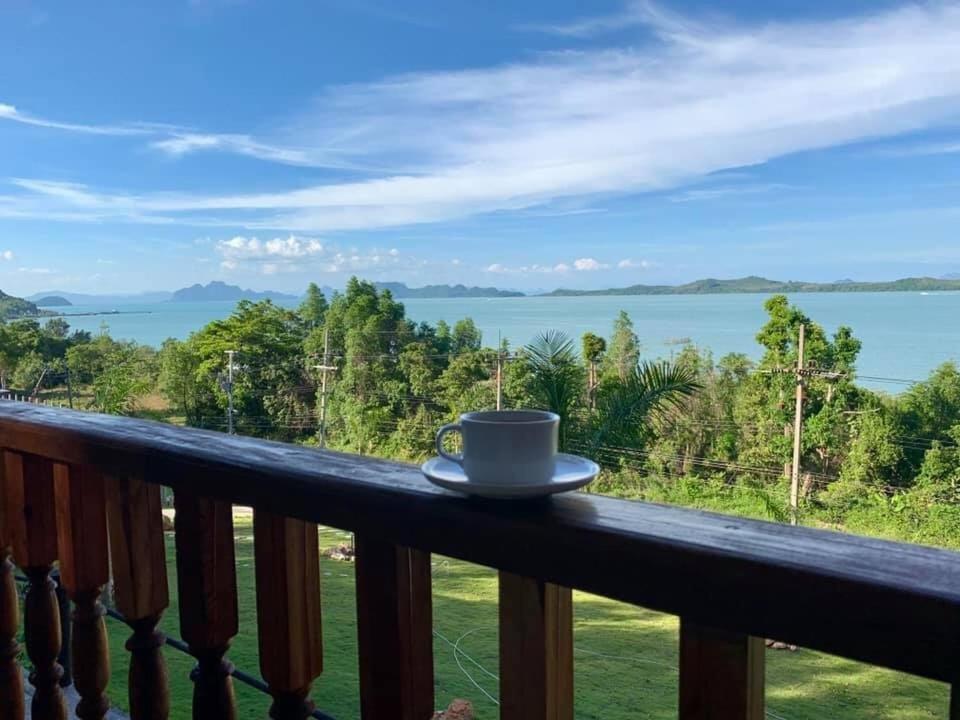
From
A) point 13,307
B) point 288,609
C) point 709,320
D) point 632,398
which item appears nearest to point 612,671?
point 632,398

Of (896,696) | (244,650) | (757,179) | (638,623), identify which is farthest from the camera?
(757,179)

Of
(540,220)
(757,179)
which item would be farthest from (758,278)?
(540,220)

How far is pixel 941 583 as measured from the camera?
0.35m

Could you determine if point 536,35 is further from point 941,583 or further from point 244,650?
point 941,583

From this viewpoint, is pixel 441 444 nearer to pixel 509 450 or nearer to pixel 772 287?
pixel 509 450

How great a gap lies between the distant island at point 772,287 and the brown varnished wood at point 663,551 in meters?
17.9

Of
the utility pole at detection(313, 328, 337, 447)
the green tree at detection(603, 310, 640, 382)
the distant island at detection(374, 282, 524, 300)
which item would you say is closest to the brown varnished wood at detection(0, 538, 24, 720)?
the green tree at detection(603, 310, 640, 382)

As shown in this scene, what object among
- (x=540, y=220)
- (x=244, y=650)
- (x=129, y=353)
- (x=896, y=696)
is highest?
(x=540, y=220)

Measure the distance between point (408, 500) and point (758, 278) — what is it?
24.8 meters

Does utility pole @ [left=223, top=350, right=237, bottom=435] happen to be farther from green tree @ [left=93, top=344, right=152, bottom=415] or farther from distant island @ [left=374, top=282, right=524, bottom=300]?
distant island @ [left=374, top=282, right=524, bottom=300]

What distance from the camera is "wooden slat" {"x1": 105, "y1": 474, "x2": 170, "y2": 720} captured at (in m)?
0.78

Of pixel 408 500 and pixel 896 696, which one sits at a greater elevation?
pixel 408 500

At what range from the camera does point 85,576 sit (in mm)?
842

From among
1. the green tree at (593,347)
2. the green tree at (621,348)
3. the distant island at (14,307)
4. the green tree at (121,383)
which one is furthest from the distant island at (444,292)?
the distant island at (14,307)
